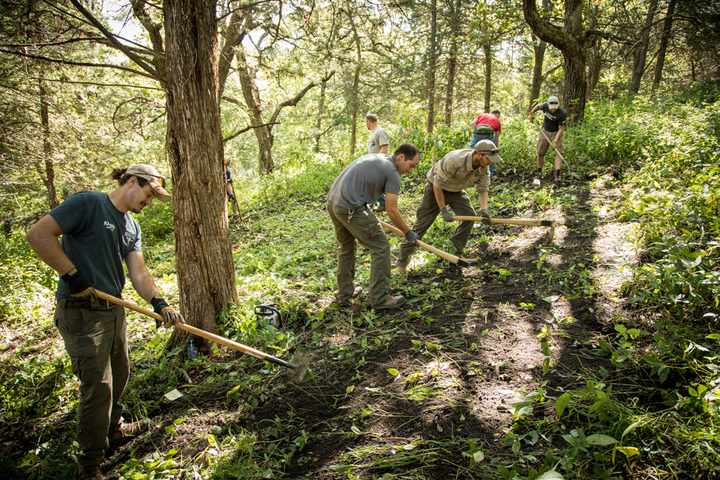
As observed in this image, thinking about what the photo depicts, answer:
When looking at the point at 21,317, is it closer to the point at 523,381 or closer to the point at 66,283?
the point at 66,283

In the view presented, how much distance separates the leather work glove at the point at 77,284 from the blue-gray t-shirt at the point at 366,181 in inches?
91.1

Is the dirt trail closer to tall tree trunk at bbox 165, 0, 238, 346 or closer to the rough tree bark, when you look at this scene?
tall tree trunk at bbox 165, 0, 238, 346

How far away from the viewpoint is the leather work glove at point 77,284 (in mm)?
2287

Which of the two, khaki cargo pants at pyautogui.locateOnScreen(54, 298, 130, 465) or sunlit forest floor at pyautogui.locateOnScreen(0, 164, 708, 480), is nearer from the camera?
sunlit forest floor at pyautogui.locateOnScreen(0, 164, 708, 480)

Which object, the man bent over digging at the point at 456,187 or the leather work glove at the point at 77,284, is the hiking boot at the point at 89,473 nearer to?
the leather work glove at the point at 77,284

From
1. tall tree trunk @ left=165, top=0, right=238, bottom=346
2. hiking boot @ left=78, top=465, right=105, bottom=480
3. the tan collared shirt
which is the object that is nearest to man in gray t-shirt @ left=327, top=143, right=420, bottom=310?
the tan collared shirt

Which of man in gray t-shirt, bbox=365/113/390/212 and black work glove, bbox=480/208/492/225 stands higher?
man in gray t-shirt, bbox=365/113/390/212

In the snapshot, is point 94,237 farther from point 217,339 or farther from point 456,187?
point 456,187

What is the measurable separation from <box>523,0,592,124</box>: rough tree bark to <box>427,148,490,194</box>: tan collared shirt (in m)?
6.05

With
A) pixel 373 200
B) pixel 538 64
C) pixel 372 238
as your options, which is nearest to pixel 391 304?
pixel 372 238

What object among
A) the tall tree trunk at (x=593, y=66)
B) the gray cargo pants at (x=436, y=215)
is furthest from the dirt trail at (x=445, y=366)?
the tall tree trunk at (x=593, y=66)

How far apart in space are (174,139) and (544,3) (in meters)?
15.3

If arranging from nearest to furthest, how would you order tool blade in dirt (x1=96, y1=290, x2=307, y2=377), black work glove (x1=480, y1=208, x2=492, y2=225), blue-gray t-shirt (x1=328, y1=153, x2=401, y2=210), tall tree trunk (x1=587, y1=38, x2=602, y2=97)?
tool blade in dirt (x1=96, y1=290, x2=307, y2=377) < blue-gray t-shirt (x1=328, y1=153, x2=401, y2=210) < black work glove (x1=480, y1=208, x2=492, y2=225) < tall tree trunk (x1=587, y1=38, x2=602, y2=97)

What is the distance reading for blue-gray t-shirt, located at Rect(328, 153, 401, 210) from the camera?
386 centimetres
